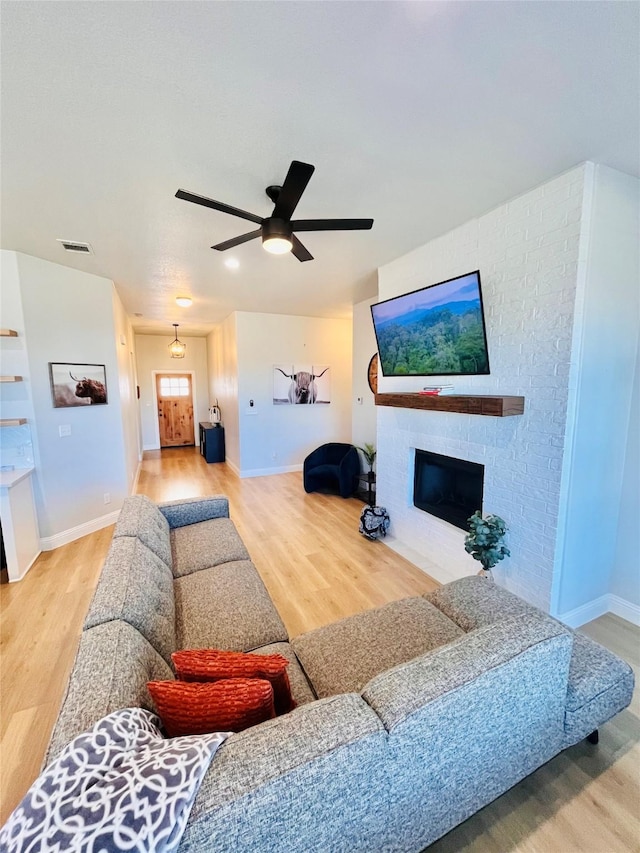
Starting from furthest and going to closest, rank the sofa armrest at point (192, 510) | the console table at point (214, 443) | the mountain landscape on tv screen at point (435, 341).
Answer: the console table at point (214, 443) < the sofa armrest at point (192, 510) < the mountain landscape on tv screen at point (435, 341)

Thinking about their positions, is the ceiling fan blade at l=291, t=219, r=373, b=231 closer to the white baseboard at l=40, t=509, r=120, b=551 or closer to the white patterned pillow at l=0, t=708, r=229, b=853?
the white patterned pillow at l=0, t=708, r=229, b=853

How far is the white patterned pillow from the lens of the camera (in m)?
0.61

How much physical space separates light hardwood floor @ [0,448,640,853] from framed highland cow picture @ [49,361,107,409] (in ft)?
4.83

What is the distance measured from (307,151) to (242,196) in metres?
0.59

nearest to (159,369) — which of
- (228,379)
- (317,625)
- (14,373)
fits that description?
(228,379)

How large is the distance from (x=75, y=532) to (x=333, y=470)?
10.5 ft

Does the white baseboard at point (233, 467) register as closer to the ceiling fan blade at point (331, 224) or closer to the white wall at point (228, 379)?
the white wall at point (228, 379)

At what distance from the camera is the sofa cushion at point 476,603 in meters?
1.64

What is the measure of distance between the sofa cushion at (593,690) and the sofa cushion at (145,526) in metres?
2.02

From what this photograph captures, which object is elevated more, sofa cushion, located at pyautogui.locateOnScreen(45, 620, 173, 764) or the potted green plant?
sofa cushion, located at pyautogui.locateOnScreen(45, 620, 173, 764)

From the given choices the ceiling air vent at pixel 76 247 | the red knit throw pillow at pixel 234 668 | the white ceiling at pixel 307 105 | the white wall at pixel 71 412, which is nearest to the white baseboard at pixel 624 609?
the red knit throw pillow at pixel 234 668

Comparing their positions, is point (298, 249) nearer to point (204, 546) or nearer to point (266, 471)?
point (204, 546)

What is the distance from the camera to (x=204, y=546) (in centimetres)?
236

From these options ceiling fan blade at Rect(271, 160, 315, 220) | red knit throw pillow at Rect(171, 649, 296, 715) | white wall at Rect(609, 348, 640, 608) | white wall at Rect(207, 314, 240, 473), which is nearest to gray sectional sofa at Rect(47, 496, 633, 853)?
red knit throw pillow at Rect(171, 649, 296, 715)
